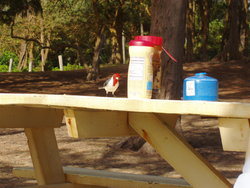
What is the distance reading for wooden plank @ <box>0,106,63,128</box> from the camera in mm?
3859

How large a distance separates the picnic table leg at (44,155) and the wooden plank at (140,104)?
115 cm

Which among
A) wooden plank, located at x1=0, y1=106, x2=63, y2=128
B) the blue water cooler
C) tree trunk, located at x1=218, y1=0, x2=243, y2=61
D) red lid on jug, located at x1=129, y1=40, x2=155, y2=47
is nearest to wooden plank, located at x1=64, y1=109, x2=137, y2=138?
red lid on jug, located at x1=129, y1=40, x2=155, y2=47

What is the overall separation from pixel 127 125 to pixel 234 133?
2.73 ft

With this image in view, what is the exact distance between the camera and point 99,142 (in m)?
9.35

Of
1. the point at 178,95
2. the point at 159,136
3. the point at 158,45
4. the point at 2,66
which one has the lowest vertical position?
the point at 2,66

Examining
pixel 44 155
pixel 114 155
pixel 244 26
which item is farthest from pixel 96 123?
pixel 244 26

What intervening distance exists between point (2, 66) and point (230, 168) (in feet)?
115

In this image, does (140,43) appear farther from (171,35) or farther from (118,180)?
(171,35)

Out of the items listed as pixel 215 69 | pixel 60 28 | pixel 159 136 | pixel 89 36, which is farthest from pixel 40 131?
pixel 89 36

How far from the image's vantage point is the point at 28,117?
4.02 m

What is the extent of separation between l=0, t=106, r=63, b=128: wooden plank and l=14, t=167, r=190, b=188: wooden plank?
461 millimetres

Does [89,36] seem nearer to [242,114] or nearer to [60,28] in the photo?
[60,28]

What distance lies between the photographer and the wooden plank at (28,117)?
12.7ft

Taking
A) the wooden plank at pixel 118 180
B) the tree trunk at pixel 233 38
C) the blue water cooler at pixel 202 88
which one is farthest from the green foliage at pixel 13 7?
the blue water cooler at pixel 202 88
